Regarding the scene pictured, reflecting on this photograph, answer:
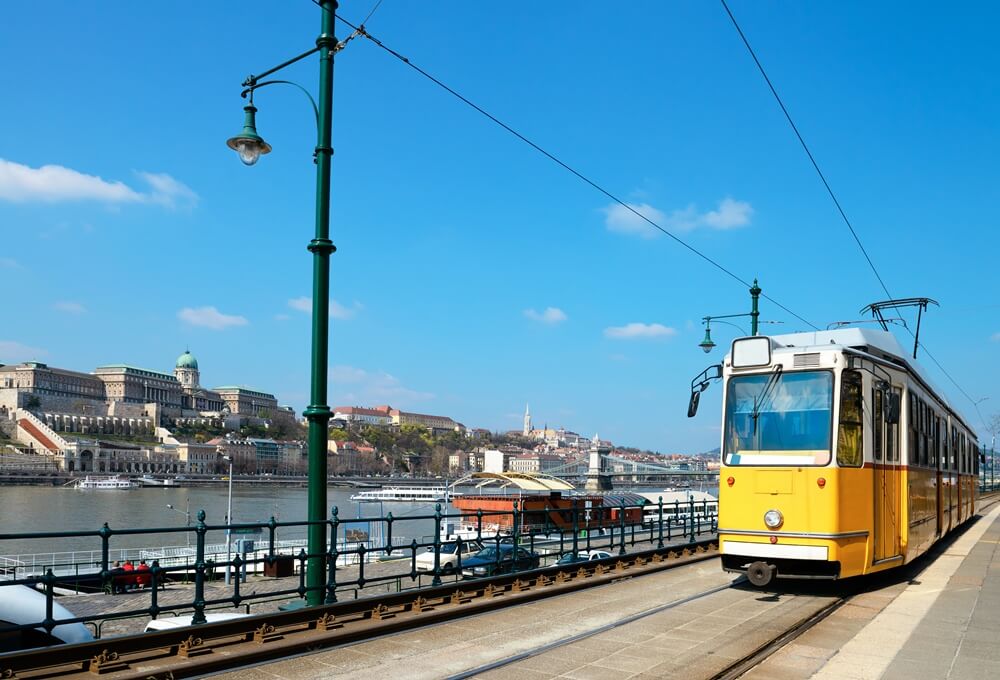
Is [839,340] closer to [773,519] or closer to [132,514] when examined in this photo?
[773,519]

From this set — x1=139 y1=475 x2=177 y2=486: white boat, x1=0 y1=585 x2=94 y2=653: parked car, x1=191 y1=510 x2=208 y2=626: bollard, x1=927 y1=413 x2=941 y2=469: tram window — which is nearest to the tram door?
x1=927 y1=413 x2=941 y2=469: tram window

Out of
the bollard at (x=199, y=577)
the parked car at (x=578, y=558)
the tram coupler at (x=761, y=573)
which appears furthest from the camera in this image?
the parked car at (x=578, y=558)

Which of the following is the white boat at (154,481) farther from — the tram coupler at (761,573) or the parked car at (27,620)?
the tram coupler at (761,573)

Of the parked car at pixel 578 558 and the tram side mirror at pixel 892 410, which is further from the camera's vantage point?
the parked car at pixel 578 558

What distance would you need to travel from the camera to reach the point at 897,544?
12.0 m

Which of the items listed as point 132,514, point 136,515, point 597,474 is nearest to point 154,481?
point 132,514

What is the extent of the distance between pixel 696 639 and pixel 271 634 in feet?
13.6

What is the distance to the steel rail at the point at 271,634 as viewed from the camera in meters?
6.60

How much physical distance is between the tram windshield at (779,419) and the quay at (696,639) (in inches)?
72.4

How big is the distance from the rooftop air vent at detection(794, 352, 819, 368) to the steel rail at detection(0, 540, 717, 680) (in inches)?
165

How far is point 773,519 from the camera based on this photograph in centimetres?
Answer: 1070

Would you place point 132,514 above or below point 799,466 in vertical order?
below

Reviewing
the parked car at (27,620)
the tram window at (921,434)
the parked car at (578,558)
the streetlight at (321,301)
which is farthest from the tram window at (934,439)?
the parked car at (27,620)

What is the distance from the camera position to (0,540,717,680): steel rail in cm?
660
